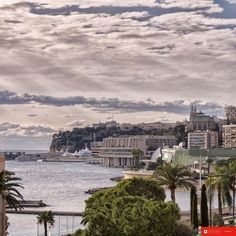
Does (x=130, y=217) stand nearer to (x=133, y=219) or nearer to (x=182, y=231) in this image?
(x=133, y=219)

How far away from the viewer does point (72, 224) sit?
88188 mm

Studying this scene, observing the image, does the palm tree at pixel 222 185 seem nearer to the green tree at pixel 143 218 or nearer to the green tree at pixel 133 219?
the green tree at pixel 133 219

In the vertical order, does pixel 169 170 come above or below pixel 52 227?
above

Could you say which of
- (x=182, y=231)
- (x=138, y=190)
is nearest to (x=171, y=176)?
(x=138, y=190)

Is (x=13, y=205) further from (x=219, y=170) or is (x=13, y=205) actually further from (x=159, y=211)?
(x=219, y=170)

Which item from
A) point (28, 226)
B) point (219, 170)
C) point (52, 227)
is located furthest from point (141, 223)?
point (28, 226)

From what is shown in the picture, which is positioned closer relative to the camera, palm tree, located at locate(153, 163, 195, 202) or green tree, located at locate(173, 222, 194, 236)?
green tree, located at locate(173, 222, 194, 236)

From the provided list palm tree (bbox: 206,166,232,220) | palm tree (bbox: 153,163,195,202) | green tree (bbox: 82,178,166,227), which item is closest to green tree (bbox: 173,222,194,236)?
green tree (bbox: 82,178,166,227)

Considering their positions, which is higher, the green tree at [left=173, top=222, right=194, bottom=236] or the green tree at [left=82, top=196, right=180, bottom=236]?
the green tree at [left=82, top=196, right=180, bottom=236]

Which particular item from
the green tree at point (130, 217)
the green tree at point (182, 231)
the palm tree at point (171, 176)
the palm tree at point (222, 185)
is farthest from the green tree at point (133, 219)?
the palm tree at point (222, 185)

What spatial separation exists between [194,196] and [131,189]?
518cm

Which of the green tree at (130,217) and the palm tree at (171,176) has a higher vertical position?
the palm tree at (171,176)

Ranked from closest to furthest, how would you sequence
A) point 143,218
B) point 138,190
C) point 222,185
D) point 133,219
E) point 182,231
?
point 133,219
point 143,218
point 182,231
point 138,190
point 222,185

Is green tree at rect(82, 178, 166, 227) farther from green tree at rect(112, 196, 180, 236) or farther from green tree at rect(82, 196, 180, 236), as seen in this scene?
green tree at rect(112, 196, 180, 236)
